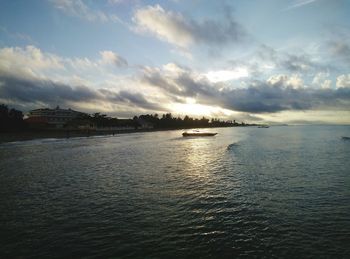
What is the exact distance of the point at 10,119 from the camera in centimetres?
12456

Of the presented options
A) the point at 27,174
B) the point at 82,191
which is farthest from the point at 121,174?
the point at 27,174

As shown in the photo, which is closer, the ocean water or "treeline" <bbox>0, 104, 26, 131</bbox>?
the ocean water

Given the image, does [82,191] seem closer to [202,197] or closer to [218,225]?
[202,197]

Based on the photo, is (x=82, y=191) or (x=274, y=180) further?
(x=274, y=180)

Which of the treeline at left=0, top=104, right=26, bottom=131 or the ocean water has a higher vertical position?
the treeline at left=0, top=104, right=26, bottom=131

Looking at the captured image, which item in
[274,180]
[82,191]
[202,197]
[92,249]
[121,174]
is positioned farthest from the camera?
[121,174]

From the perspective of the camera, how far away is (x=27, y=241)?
13844mm

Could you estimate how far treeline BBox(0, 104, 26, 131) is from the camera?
4743 inches

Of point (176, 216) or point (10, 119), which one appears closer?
point (176, 216)

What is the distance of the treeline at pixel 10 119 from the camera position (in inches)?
4743

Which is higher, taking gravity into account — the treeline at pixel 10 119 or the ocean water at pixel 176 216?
the treeline at pixel 10 119

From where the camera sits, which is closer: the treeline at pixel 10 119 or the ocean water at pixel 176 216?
the ocean water at pixel 176 216

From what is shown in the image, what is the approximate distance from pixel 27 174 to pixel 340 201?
3311 cm

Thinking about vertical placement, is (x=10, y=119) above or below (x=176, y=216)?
above
